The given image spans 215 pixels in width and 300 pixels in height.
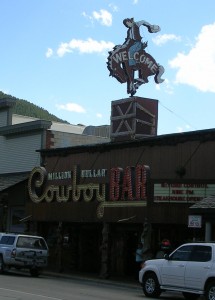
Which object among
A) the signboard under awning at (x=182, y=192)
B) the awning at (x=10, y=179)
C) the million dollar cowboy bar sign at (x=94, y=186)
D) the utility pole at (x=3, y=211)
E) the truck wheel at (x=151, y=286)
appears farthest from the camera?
the utility pole at (x=3, y=211)

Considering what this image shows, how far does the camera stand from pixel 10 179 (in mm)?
34250

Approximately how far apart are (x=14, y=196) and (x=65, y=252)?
583 centimetres

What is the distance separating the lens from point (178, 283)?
17.5m

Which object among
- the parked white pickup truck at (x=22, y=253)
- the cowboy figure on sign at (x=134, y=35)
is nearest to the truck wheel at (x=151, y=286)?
the parked white pickup truck at (x=22, y=253)

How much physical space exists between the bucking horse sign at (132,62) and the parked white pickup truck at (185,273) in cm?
1374

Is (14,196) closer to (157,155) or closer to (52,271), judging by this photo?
(52,271)

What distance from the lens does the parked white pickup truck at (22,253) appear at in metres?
24.8

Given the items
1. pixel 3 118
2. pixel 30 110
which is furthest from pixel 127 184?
pixel 30 110

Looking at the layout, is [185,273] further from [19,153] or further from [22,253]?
[19,153]

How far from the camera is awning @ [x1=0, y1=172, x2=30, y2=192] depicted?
3265cm

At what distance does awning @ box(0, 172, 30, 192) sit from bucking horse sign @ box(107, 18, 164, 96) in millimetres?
8032

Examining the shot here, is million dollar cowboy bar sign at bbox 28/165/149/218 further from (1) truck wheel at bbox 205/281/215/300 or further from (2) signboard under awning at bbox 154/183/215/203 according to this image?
(1) truck wheel at bbox 205/281/215/300

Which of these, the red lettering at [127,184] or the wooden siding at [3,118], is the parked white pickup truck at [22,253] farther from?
the wooden siding at [3,118]

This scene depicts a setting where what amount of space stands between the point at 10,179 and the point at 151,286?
17.4 m
